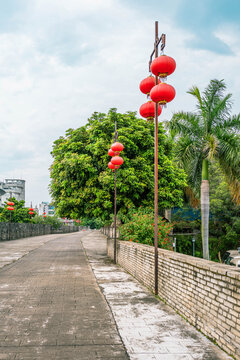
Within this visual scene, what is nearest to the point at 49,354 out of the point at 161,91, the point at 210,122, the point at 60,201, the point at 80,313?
the point at 80,313

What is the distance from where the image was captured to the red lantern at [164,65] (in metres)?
6.91

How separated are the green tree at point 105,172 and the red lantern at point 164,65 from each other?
8.61 metres

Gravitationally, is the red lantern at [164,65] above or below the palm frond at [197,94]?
below

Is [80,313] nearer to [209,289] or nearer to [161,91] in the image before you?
[209,289]

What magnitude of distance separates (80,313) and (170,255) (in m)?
2.18

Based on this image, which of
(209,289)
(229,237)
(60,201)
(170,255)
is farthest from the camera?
(229,237)

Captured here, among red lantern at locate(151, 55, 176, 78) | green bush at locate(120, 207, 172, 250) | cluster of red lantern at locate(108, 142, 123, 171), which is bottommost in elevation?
green bush at locate(120, 207, 172, 250)

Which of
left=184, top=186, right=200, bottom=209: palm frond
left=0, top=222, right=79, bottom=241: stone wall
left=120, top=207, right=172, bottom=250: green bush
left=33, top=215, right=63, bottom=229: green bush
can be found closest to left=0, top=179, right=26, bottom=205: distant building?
left=33, top=215, right=63, bottom=229: green bush

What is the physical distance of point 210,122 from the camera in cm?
1977

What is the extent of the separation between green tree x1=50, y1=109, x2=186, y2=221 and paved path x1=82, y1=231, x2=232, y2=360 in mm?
8498

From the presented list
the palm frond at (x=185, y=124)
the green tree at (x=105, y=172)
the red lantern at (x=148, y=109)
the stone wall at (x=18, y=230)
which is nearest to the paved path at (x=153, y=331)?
the red lantern at (x=148, y=109)

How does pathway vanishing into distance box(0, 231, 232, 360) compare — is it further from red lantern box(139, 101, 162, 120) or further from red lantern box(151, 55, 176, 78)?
red lantern box(151, 55, 176, 78)

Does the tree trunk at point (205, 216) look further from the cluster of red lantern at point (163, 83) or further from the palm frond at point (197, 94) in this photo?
the cluster of red lantern at point (163, 83)

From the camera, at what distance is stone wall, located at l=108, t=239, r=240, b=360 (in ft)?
12.9
